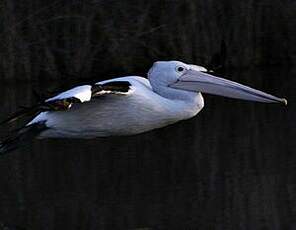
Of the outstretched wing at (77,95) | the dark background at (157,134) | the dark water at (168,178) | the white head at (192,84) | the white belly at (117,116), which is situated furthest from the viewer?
the white head at (192,84)

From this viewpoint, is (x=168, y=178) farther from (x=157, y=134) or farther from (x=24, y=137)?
(x=157, y=134)

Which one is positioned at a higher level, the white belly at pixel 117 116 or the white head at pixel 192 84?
the white head at pixel 192 84

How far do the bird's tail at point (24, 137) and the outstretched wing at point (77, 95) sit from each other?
411 millimetres

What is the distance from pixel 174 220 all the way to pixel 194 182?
0.95 metres

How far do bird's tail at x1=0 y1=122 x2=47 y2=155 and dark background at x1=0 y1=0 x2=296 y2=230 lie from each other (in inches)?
11.3

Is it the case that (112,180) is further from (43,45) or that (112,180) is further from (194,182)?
(43,45)

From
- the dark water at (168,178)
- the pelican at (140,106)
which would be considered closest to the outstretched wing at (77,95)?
the pelican at (140,106)

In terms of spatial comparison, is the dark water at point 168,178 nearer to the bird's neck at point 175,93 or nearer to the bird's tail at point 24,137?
the bird's tail at point 24,137

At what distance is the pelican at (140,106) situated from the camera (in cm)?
627

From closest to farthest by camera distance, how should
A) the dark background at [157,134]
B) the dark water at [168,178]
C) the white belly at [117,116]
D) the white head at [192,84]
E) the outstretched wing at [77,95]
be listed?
the outstretched wing at [77,95] → the dark water at [168,178] → the dark background at [157,134] → the white belly at [117,116] → the white head at [192,84]

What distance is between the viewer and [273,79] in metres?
11.1

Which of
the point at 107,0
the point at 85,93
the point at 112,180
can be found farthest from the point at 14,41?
the point at 85,93

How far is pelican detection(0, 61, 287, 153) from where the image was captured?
627cm

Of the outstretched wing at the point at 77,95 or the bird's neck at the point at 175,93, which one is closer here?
the outstretched wing at the point at 77,95
